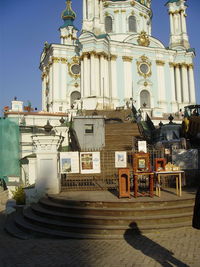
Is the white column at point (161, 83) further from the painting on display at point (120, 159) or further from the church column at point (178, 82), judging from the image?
the painting on display at point (120, 159)

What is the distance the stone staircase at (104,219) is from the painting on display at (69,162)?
2.36 meters

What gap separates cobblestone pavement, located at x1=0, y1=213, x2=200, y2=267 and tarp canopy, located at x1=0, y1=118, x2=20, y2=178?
1304 cm

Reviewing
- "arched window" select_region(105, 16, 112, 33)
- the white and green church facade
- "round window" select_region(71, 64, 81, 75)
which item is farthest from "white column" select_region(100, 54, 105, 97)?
"arched window" select_region(105, 16, 112, 33)

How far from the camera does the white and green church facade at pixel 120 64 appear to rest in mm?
35969

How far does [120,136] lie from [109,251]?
12.9 m

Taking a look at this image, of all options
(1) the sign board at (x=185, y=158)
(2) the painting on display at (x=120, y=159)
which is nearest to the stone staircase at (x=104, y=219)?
(2) the painting on display at (x=120, y=159)

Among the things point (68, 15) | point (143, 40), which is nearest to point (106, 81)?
point (143, 40)

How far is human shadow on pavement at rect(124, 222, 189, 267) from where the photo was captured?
5.75 metres

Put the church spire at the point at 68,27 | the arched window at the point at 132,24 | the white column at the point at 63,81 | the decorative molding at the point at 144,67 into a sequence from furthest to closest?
the church spire at the point at 68,27, the arched window at the point at 132,24, the decorative molding at the point at 144,67, the white column at the point at 63,81

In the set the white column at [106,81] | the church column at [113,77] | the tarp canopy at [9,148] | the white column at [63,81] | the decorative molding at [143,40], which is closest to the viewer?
the tarp canopy at [9,148]

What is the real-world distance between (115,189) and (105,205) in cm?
309

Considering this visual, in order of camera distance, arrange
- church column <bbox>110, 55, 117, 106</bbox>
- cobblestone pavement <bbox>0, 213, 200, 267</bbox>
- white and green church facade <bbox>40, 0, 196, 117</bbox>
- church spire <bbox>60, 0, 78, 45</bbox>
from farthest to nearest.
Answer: church spire <bbox>60, 0, 78, 45</bbox>
church column <bbox>110, 55, 117, 106</bbox>
white and green church facade <bbox>40, 0, 196, 117</bbox>
cobblestone pavement <bbox>0, 213, 200, 267</bbox>

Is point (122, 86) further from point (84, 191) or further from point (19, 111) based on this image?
point (84, 191)

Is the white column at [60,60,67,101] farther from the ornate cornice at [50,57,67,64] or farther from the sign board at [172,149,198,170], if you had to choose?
the sign board at [172,149,198,170]
